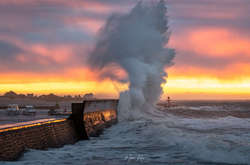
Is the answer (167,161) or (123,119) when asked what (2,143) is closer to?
(167,161)

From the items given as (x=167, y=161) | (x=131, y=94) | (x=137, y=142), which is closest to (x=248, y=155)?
(x=167, y=161)

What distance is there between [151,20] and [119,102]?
12.9 m

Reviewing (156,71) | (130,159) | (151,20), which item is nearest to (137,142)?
(130,159)

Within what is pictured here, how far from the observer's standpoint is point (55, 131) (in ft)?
41.2

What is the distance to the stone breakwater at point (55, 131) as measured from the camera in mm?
9336

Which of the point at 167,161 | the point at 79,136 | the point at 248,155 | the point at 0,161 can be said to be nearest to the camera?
the point at 0,161

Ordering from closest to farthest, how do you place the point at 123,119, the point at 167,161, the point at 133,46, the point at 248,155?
the point at 167,161
the point at 248,155
the point at 123,119
the point at 133,46

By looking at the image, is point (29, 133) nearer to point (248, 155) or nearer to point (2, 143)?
point (2, 143)

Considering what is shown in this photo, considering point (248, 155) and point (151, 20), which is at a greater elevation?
point (151, 20)

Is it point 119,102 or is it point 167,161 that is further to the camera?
point 119,102

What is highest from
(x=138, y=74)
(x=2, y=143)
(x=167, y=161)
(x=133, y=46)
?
(x=133, y=46)

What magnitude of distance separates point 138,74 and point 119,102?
16.0 feet

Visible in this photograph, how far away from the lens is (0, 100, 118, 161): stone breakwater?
9336 millimetres

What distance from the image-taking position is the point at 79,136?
49.2 feet
